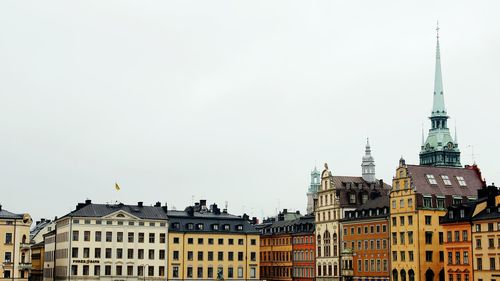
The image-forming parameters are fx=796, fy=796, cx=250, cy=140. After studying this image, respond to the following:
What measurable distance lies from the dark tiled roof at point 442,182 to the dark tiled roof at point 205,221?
4509 centimetres

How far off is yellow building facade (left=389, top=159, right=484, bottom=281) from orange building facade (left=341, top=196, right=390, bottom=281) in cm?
328

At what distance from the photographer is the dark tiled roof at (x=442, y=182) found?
13112 centimetres

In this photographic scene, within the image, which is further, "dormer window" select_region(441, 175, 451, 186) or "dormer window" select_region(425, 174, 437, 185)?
"dormer window" select_region(441, 175, 451, 186)

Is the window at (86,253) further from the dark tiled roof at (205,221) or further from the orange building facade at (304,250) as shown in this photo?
the orange building facade at (304,250)

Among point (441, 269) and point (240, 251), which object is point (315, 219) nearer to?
point (240, 251)

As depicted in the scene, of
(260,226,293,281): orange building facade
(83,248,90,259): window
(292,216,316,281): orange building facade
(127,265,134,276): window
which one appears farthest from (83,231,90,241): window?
(260,226,293,281): orange building facade

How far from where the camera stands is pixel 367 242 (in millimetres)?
143500

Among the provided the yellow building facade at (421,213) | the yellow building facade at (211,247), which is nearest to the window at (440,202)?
the yellow building facade at (421,213)

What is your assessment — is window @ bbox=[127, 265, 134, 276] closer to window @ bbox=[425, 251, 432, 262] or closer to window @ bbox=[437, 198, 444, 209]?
window @ bbox=[425, 251, 432, 262]

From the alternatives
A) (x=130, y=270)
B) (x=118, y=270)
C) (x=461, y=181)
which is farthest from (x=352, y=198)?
(x=118, y=270)

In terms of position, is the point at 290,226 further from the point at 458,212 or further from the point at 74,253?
the point at 458,212

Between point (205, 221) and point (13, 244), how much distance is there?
39915 millimetres

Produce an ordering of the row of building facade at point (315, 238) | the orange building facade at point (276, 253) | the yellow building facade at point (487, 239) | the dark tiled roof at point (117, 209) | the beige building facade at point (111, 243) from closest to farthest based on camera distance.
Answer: the yellow building facade at point (487, 239), the row of building facade at point (315, 238), the beige building facade at point (111, 243), the dark tiled roof at point (117, 209), the orange building facade at point (276, 253)

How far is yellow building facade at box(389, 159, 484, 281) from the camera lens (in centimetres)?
12769
